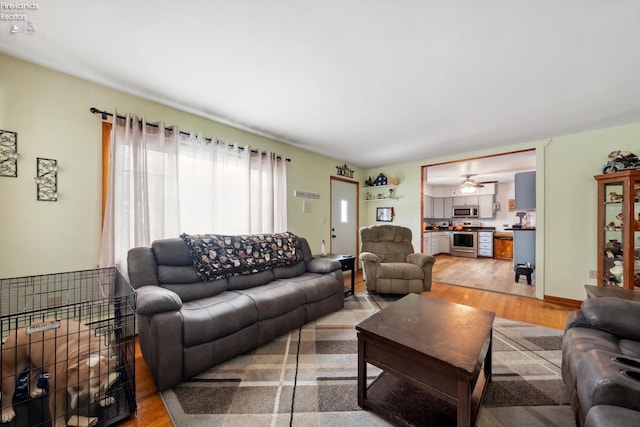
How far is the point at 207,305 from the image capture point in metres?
1.96

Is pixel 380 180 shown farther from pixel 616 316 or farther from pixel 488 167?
pixel 616 316

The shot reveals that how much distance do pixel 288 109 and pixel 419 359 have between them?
2.49m

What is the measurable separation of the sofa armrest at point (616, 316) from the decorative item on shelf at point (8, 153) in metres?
4.09

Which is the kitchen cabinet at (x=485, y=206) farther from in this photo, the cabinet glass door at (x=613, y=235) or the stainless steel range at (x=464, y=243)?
the cabinet glass door at (x=613, y=235)

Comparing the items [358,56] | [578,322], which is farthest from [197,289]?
[578,322]

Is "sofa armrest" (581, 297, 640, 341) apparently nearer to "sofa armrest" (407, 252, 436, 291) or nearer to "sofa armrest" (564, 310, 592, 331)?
"sofa armrest" (564, 310, 592, 331)

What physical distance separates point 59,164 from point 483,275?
20.9 feet

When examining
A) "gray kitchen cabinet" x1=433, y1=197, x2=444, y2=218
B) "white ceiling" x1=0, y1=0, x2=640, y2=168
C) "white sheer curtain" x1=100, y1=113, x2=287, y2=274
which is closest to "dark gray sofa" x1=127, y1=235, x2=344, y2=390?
"white sheer curtain" x1=100, y1=113, x2=287, y2=274

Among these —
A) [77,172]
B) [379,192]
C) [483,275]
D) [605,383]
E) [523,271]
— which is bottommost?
[483,275]

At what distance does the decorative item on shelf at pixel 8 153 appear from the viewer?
5.72ft

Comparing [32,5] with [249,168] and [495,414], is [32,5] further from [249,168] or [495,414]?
[495,414]

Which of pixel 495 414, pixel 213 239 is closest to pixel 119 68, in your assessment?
pixel 213 239

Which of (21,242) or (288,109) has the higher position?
(288,109)

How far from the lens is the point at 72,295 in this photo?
1.98 metres
